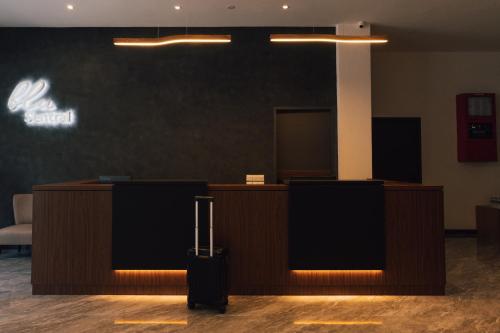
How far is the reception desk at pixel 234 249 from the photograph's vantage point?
13.9 ft

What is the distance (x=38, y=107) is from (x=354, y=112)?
214 inches

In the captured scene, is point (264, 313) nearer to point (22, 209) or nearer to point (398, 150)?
→ point (22, 209)

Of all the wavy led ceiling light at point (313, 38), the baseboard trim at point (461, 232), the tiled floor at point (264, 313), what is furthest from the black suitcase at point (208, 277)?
the baseboard trim at point (461, 232)

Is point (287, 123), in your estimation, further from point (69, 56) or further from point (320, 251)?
point (69, 56)

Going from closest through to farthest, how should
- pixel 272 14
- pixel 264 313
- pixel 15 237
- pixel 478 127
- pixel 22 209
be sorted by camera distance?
pixel 264 313, pixel 15 237, pixel 272 14, pixel 22 209, pixel 478 127

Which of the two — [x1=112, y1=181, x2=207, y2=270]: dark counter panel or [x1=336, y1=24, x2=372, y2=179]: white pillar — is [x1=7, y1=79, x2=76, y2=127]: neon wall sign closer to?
[x1=112, y1=181, x2=207, y2=270]: dark counter panel

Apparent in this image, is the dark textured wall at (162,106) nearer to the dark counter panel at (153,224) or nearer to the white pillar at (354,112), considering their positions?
the white pillar at (354,112)

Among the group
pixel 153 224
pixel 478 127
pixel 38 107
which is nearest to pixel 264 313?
pixel 153 224

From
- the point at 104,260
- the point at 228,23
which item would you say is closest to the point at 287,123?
the point at 228,23

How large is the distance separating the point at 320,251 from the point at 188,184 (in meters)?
1.57

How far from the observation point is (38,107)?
686 cm

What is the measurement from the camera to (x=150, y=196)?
4.24m

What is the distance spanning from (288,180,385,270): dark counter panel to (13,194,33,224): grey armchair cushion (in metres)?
4.73

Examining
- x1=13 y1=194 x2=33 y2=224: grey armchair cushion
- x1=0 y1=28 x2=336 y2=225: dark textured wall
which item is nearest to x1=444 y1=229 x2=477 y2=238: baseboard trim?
x1=0 y1=28 x2=336 y2=225: dark textured wall
